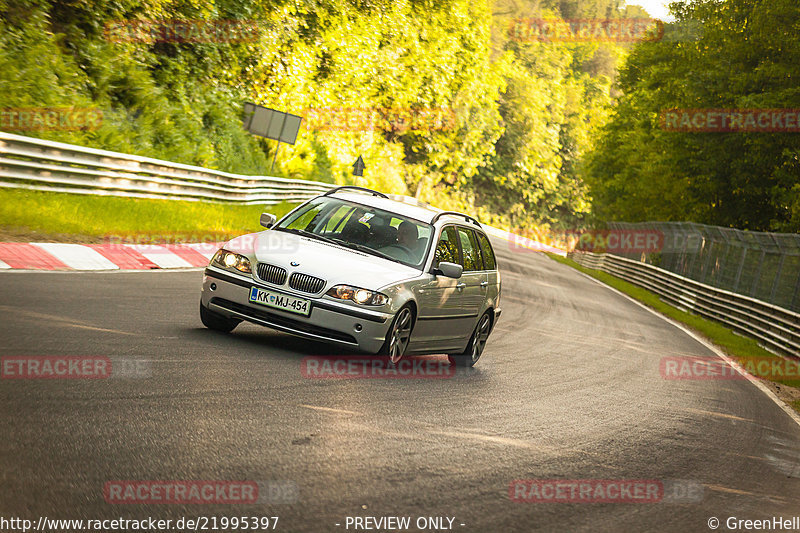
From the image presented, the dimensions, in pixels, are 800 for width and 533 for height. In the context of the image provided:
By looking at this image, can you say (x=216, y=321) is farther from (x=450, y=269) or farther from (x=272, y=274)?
(x=450, y=269)

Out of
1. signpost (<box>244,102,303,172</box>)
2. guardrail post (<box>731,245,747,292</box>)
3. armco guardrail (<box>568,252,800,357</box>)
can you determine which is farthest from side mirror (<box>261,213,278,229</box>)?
signpost (<box>244,102,303,172</box>)

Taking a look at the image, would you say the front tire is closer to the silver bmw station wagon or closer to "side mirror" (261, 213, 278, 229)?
the silver bmw station wagon

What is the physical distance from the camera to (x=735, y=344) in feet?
66.8

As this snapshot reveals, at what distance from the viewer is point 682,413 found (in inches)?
391

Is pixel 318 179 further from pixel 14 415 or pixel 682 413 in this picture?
pixel 14 415

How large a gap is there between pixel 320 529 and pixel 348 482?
0.86 metres

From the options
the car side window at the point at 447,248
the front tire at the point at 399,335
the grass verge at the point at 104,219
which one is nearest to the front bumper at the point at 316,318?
the front tire at the point at 399,335

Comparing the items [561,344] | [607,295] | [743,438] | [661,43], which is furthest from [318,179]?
[743,438]

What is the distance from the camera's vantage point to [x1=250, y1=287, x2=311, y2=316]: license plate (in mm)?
8344

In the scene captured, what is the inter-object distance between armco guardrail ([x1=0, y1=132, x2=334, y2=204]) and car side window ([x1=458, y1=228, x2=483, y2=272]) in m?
8.27

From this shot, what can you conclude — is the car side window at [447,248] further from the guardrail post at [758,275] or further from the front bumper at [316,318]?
the guardrail post at [758,275]

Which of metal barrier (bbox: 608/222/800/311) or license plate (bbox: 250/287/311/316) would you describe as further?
metal barrier (bbox: 608/222/800/311)

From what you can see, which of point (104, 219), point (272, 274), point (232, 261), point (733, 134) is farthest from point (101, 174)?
point (733, 134)

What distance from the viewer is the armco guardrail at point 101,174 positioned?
15555mm
